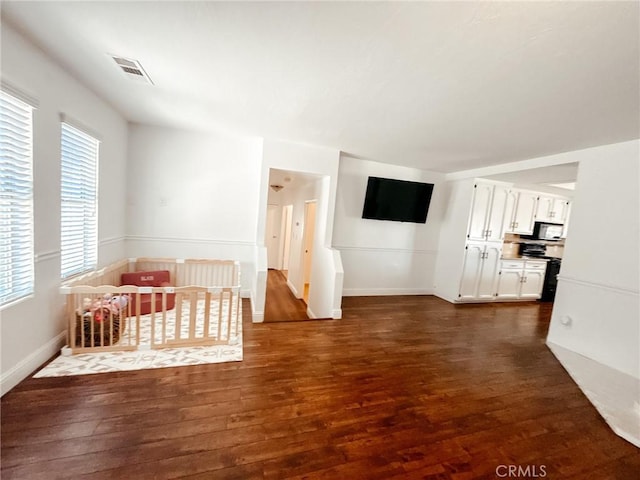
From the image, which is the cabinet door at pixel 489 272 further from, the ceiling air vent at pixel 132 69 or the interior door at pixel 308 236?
the ceiling air vent at pixel 132 69

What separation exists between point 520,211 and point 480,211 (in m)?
0.96

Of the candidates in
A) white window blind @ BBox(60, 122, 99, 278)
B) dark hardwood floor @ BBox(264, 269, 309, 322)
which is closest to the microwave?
dark hardwood floor @ BBox(264, 269, 309, 322)

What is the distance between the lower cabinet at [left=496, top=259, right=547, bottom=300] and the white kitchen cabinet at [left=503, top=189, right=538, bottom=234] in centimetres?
66

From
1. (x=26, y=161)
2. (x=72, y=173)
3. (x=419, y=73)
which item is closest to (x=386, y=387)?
(x=419, y=73)

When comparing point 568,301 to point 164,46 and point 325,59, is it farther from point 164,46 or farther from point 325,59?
point 164,46

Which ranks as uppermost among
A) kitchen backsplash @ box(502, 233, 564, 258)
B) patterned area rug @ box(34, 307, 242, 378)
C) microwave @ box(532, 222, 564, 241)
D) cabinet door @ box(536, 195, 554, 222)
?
cabinet door @ box(536, 195, 554, 222)

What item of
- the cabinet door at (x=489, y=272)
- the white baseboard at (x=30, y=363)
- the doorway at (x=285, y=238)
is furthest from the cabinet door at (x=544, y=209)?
the white baseboard at (x=30, y=363)

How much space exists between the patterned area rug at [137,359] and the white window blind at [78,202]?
2.67 feet

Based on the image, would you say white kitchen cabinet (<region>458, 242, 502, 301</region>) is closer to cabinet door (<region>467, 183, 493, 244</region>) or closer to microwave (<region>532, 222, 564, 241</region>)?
cabinet door (<region>467, 183, 493, 244</region>)

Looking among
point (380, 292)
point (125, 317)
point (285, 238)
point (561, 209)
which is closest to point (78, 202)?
point (125, 317)

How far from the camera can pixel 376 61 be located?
1.71 meters

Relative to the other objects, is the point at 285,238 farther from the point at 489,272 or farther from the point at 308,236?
the point at 489,272

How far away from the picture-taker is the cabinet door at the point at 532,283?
5.29m

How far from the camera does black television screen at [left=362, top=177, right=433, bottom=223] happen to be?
15.5 ft
